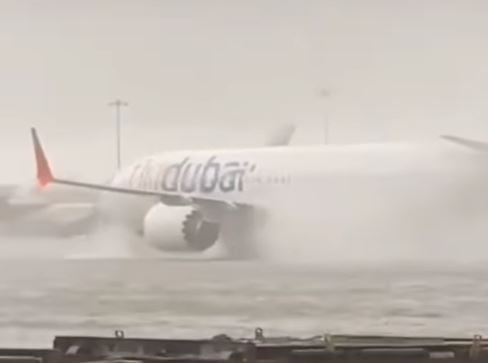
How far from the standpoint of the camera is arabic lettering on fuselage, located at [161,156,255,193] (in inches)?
185

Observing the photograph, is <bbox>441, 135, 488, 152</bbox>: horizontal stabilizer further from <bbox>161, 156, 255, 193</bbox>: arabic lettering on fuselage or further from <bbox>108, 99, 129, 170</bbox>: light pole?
<bbox>108, 99, 129, 170</bbox>: light pole

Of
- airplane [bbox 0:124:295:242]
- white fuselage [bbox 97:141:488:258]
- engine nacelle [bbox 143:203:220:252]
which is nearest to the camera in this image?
white fuselage [bbox 97:141:488:258]

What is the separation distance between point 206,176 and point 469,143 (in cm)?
95

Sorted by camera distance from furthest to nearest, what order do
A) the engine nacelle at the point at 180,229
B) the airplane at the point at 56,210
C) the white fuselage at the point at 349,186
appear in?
1. the airplane at the point at 56,210
2. the engine nacelle at the point at 180,229
3. the white fuselage at the point at 349,186

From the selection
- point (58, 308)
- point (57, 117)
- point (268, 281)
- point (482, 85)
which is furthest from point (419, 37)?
point (58, 308)

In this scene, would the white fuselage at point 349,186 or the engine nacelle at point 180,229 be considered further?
the engine nacelle at point 180,229

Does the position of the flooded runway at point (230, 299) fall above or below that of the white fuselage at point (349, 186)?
below

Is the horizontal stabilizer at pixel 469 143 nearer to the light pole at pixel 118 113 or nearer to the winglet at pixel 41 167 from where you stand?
the light pole at pixel 118 113

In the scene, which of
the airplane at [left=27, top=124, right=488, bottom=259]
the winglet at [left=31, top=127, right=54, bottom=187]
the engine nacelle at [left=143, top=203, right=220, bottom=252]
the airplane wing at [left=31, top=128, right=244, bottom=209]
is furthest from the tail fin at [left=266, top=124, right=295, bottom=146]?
the winglet at [left=31, top=127, right=54, bottom=187]

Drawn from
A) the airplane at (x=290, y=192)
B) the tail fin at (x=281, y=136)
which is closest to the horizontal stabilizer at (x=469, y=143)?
the airplane at (x=290, y=192)

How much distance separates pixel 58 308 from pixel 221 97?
988 mm

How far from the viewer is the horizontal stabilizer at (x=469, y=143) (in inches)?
183

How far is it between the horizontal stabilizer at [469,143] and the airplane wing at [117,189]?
79 centimetres

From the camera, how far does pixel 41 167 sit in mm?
4855
